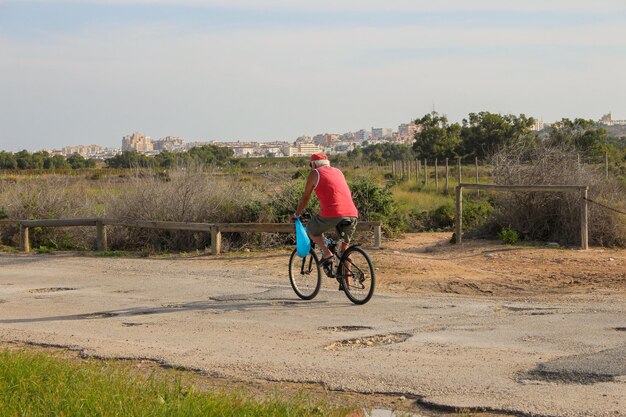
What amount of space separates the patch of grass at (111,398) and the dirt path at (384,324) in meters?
1.02

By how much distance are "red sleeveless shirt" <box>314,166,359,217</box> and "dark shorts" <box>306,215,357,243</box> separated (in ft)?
0.21

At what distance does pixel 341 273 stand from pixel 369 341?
2.43m

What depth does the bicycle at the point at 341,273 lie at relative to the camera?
1130 cm

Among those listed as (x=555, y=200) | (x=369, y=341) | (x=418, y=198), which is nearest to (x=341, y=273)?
(x=369, y=341)

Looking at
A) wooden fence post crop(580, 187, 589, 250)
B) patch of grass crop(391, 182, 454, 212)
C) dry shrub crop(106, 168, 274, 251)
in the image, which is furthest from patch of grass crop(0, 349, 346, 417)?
patch of grass crop(391, 182, 454, 212)

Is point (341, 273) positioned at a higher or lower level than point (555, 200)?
lower

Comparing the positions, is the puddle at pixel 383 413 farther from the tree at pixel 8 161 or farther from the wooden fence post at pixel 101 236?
the tree at pixel 8 161

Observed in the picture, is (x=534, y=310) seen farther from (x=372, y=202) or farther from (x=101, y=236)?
(x=101, y=236)

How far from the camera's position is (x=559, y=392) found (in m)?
6.80

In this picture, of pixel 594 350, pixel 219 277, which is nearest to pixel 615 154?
pixel 219 277

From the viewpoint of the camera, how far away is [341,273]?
37.4 feet

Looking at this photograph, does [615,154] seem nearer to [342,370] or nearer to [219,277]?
[219,277]

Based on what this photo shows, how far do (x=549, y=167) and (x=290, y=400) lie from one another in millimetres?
13883

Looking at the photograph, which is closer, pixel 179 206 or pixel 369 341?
pixel 369 341
